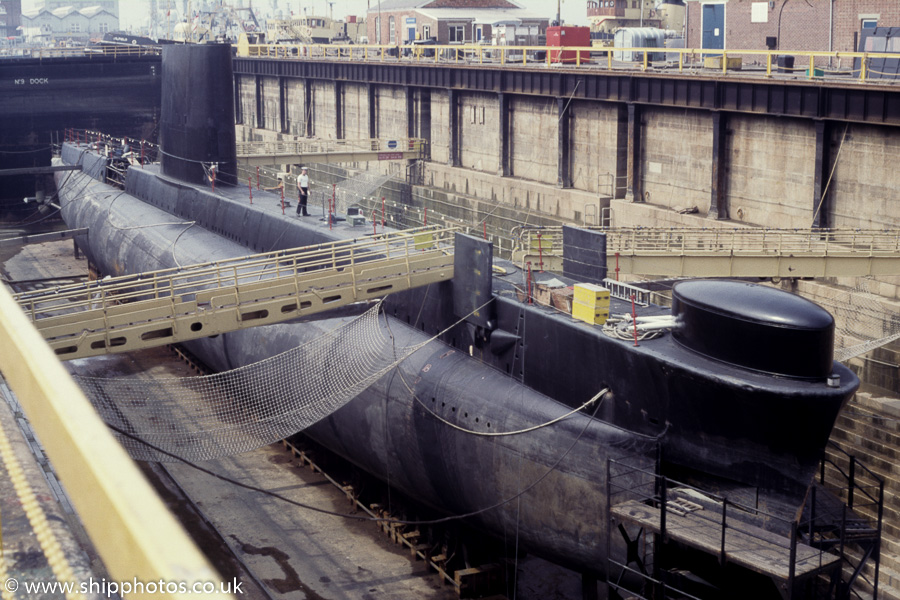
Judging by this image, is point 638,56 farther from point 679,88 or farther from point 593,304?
point 593,304

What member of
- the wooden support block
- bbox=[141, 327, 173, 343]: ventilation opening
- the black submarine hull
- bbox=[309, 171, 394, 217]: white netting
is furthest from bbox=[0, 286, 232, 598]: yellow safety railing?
bbox=[309, 171, 394, 217]: white netting

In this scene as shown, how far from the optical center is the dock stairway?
1091cm

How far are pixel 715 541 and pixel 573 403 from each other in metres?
3.42

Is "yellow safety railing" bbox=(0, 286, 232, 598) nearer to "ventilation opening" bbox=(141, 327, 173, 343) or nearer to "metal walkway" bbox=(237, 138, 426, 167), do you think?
"ventilation opening" bbox=(141, 327, 173, 343)

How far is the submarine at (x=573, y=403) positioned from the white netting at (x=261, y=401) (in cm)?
57

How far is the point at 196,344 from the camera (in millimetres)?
25438

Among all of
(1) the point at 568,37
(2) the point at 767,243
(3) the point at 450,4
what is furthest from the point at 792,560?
(3) the point at 450,4

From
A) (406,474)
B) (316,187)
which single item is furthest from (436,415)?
(316,187)

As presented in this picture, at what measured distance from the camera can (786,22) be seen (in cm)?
4628

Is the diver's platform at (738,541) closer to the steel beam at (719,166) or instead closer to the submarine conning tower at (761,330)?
the submarine conning tower at (761,330)

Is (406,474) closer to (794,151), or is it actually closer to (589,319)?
(589,319)

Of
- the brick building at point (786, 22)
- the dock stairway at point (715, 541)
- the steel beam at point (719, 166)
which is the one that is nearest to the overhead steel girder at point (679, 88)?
the steel beam at point (719, 166)

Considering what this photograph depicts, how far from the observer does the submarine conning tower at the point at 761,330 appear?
1173 centimetres

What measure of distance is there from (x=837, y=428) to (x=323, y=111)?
42.7 m
